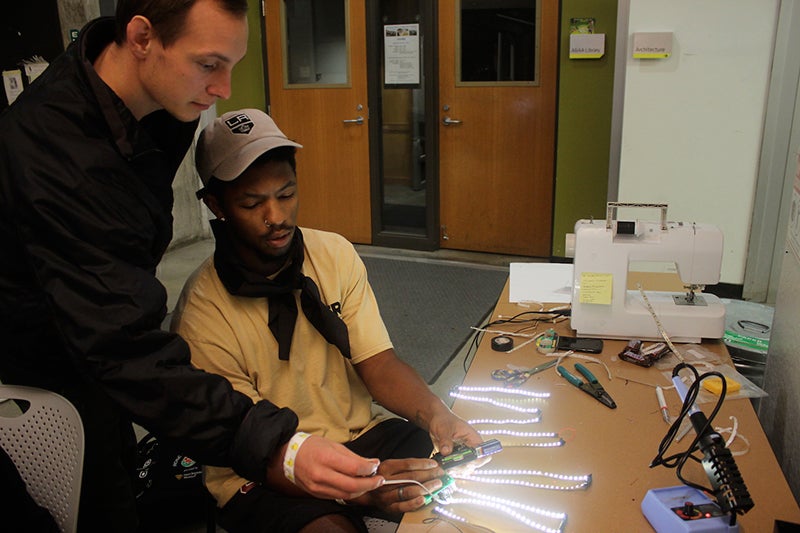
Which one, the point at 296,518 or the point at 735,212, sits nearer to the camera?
the point at 296,518

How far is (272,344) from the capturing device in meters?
1.44

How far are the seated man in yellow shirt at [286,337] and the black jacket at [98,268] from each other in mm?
173

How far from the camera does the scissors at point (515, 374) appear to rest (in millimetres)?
1520

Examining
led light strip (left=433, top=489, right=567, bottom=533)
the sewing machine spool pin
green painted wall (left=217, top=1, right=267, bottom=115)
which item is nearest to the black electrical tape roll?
the sewing machine spool pin

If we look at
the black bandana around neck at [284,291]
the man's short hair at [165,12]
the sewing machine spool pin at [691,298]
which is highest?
the man's short hair at [165,12]

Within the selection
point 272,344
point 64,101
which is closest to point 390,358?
point 272,344

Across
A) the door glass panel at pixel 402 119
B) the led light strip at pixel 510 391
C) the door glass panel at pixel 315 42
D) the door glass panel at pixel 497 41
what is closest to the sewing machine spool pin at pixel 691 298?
the led light strip at pixel 510 391

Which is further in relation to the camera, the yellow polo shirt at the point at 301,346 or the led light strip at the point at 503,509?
the yellow polo shirt at the point at 301,346

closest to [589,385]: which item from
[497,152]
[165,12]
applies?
[165,12]

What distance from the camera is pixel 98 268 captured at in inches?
42.2

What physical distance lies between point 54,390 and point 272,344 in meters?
0.45

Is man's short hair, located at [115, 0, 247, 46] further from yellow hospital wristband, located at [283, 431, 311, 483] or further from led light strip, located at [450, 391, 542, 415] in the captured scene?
led light strip, located at [450, 391, 542, 415]

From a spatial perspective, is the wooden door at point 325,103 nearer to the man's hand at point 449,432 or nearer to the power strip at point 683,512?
the man's hand at point 449,432

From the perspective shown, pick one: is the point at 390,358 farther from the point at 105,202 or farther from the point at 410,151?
the point at 410,151
